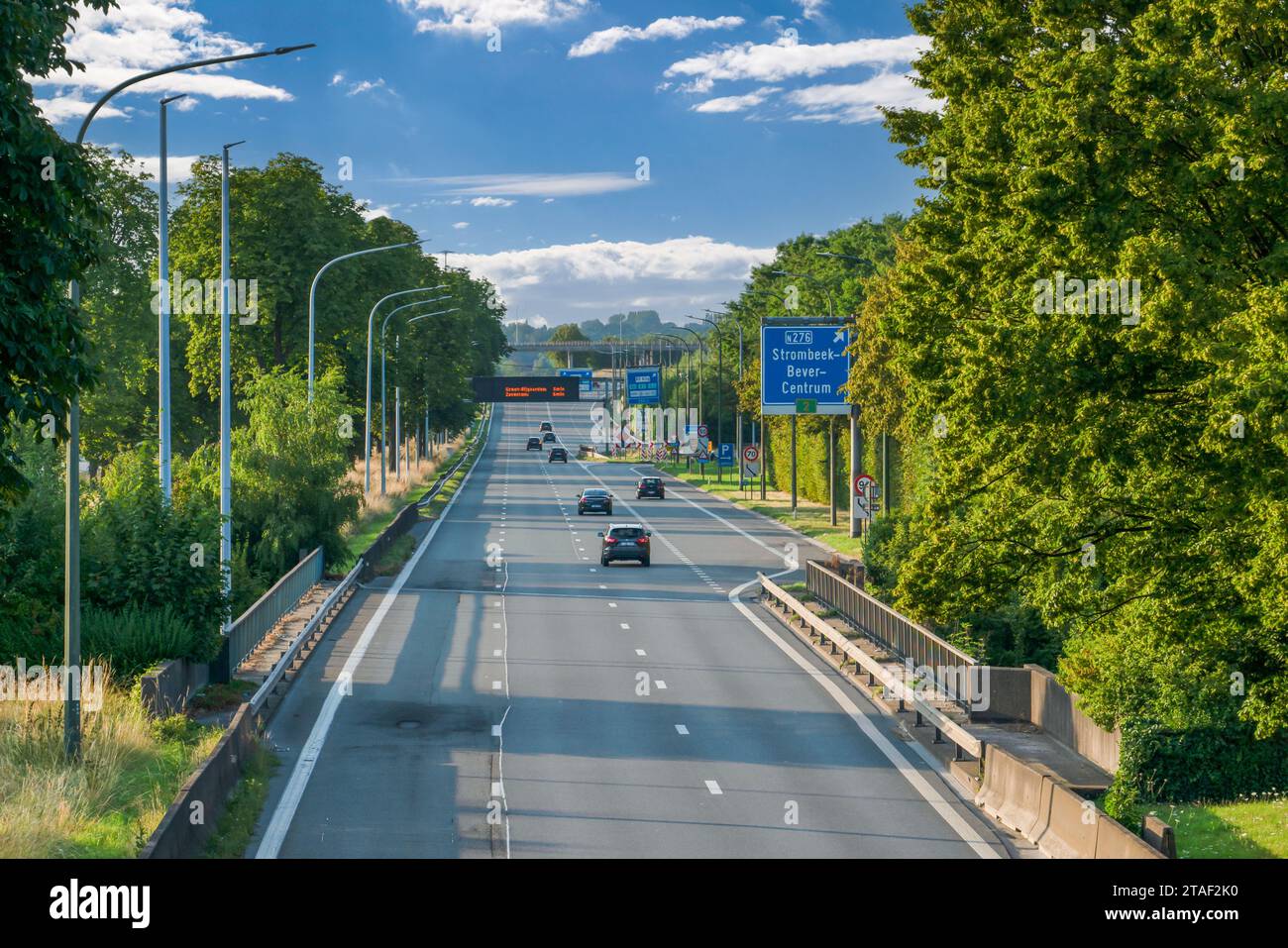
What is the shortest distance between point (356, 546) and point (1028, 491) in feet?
106

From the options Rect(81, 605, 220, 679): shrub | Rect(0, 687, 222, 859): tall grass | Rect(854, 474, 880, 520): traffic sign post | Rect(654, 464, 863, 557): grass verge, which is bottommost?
Rect(654, 464, 863, 557): grass verge

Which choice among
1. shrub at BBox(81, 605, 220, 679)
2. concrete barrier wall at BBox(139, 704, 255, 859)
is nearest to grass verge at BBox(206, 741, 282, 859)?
concrete barrier wall at BBox(139, 704, 255, 859)

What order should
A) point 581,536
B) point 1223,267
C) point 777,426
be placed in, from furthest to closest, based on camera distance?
point 777,426 < point 581,536 < point 1223,267

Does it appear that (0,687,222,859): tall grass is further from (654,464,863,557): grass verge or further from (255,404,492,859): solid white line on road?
(654,464,863,557): grass verge

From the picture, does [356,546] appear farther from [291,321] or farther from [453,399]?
[453,399]

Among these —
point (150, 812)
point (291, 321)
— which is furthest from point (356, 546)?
point (150, 812)

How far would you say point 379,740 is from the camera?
20.6 metres

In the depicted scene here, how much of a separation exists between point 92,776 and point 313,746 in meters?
3.83

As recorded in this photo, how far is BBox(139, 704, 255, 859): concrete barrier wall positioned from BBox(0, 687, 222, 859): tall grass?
0.42m

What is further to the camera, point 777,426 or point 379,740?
point 777,426

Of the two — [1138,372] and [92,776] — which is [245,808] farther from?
[1138,372]

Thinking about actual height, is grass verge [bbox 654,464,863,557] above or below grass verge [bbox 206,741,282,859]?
below

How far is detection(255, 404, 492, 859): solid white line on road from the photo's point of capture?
15.1m

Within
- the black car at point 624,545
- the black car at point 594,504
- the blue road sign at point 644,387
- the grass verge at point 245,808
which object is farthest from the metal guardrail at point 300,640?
the blue road sign at point 644,387
